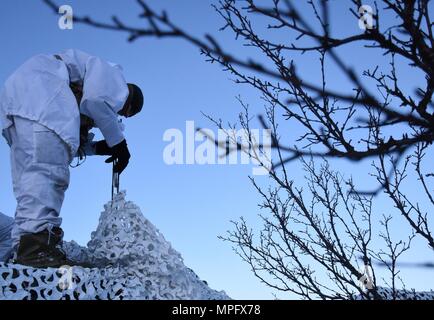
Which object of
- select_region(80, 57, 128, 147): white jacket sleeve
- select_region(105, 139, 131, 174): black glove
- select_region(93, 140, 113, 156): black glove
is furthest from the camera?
select_region(93, 140, 113, 156): black glove

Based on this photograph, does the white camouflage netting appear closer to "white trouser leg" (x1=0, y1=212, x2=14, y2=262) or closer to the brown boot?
the brown boot

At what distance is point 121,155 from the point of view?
11.1 ft

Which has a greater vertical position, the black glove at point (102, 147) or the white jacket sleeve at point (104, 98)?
the white jacket sleeve at point (104, 98)

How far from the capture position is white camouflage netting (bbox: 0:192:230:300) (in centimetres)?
250

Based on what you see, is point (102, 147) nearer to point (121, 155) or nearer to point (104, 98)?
point (121, 155)

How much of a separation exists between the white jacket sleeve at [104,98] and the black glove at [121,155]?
0.16ft

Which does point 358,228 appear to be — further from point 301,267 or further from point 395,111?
point 395,111

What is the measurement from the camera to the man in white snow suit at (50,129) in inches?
111

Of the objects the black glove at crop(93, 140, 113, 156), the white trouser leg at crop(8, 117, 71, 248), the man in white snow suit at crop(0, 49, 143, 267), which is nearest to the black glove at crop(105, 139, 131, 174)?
the man in white snow suit at crop(0, 49, 143, 267)

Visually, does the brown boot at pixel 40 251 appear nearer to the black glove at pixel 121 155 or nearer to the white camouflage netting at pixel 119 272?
the white camouflage netting at pixel 119 272

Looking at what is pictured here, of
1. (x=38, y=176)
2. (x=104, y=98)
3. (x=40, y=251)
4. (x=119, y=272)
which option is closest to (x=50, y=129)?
(x=38, y=176)

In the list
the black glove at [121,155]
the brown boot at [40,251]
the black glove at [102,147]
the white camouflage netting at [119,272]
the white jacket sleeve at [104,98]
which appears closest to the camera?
the white camouflage netting at [119,272]

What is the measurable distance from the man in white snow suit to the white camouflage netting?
0.82ft

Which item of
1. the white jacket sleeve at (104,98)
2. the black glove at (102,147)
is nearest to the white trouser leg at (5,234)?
the black glove at (102,147)
